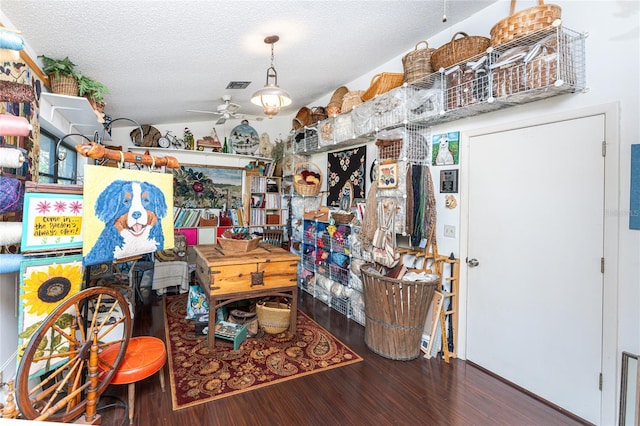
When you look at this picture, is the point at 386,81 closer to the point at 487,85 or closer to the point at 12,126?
the point at 487,85

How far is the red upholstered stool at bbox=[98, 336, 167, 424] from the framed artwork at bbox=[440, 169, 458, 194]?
8.51 ft

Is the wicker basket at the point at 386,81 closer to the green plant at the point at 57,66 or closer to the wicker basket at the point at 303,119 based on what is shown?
the wicker basket at the point at 303,119

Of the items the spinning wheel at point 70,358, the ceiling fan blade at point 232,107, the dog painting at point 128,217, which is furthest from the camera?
the ceiling fan blade at point 232,107

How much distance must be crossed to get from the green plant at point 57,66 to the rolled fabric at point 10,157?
5.41 ft

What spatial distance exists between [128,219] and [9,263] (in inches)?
19.4

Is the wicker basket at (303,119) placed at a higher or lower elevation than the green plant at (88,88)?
higher

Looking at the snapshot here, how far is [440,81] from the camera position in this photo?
8.55ft

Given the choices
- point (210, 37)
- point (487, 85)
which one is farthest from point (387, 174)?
point (210, 37)

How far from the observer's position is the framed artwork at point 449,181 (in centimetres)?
269

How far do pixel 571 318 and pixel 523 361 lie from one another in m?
0.50

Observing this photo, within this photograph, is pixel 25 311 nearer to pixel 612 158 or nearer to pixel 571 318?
pixel 571 318

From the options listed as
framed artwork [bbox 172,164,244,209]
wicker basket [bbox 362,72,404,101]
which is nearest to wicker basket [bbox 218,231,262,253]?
wicker basket [bbox 362,72,404,101]

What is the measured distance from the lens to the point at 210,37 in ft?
7.68

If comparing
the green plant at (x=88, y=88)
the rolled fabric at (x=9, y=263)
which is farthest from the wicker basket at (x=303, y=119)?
the rolled fabric at (x=9, y=263)
